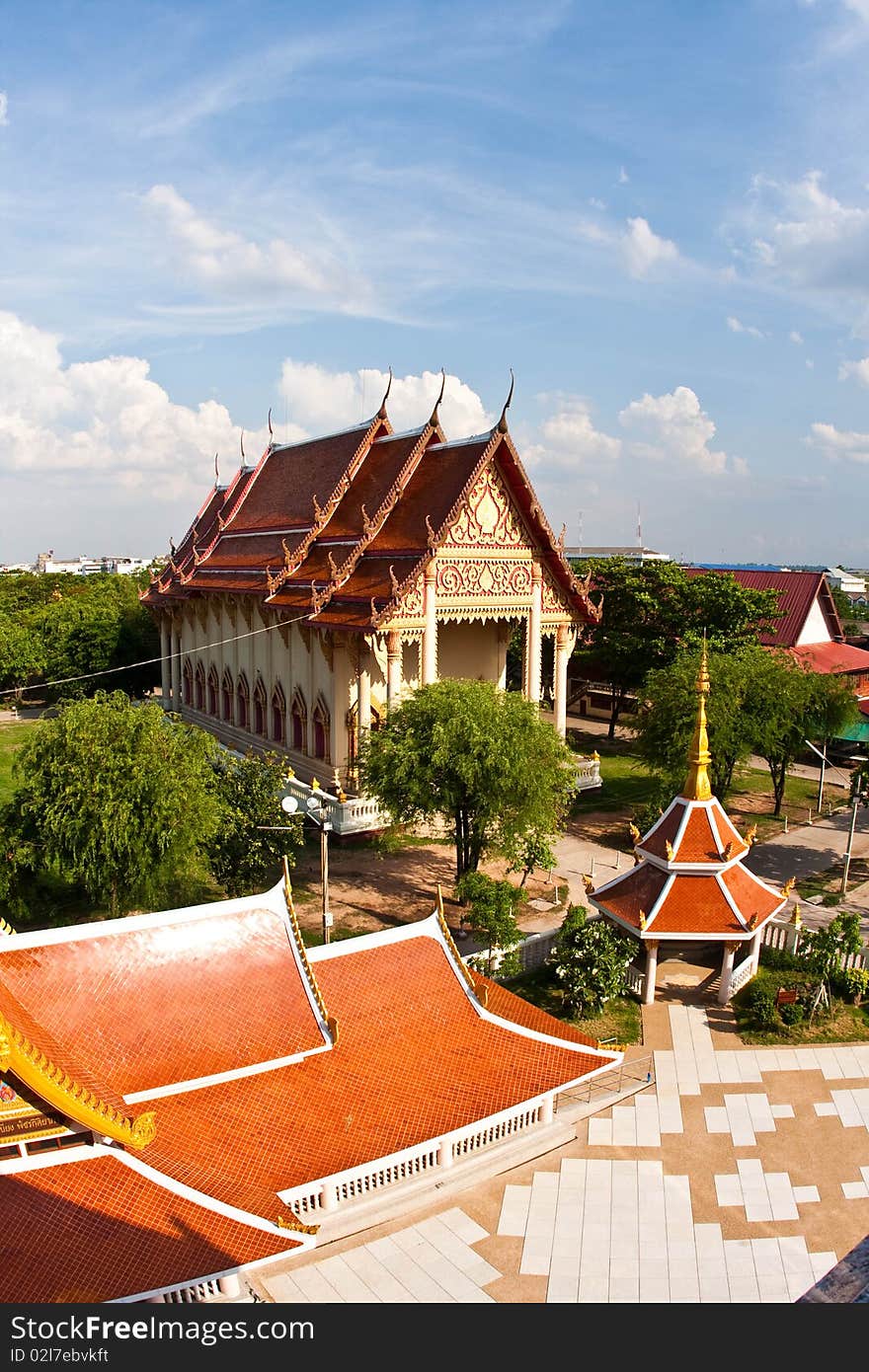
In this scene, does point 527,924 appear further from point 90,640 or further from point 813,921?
point 90,640

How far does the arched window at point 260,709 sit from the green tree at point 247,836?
38.4 ft

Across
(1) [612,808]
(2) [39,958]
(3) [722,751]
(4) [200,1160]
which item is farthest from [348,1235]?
(1) [612,808]

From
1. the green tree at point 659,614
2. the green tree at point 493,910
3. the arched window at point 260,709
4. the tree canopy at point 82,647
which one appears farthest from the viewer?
the tree canopy at point 82,647

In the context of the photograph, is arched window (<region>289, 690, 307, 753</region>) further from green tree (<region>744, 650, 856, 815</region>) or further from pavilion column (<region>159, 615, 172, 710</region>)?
pavilion column (<region>159, 615, 172, 710</region>)

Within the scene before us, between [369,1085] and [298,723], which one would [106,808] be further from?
[298,723]

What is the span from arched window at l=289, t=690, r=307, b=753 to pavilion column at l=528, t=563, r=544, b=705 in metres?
7.23

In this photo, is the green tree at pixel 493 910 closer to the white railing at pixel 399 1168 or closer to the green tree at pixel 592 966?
the green tree at pixel 592 966

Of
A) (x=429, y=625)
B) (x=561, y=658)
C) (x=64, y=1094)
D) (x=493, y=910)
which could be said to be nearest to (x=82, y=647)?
(x=429, y=625)

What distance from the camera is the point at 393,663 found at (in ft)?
84.4

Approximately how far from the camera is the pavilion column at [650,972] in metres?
16.9

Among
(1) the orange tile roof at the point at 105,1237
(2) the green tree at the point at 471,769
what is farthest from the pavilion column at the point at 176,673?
(1) the orange tile roof at the point at 105,1237

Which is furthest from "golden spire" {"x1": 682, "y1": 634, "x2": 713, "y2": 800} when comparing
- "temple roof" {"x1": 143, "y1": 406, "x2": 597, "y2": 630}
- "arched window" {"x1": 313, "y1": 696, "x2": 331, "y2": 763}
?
"arched window" {"x1": 313, "y1": 696, "x2": 331, "y2": 763}

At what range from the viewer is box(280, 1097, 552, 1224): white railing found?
10.3 m

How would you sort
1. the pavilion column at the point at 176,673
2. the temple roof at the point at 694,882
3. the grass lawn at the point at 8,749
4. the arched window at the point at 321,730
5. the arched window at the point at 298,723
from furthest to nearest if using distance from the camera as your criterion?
the pavilion column at the point at 176,673, the grass lawn at the point at 8,749, the arched window at the point at 298,723, the arched window at the point at 321,730, the temple roof at the point at 694,882
